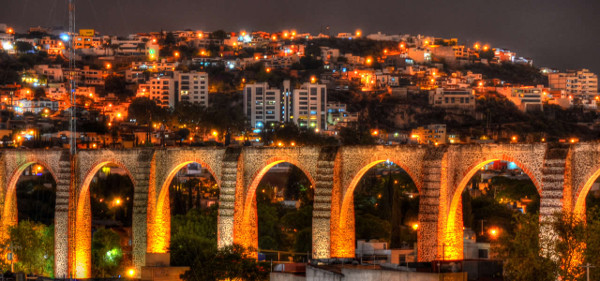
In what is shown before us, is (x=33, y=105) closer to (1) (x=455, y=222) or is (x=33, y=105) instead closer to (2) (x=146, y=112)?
(2) (x=146, y=112)

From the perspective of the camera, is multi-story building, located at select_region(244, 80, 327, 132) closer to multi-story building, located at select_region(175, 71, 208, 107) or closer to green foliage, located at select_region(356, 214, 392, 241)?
multi-story building, located at select_region(175, 71, 208, 107)

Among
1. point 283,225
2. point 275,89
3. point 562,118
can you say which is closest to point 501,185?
point 283,225

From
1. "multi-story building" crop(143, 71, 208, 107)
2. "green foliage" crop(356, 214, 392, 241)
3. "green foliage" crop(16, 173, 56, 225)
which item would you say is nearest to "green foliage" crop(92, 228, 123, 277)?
"green foliage" crop(16, 173, 56, 225)

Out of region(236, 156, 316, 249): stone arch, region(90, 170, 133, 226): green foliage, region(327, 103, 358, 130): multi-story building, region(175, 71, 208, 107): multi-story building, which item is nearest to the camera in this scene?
region(236, 156, 316, 249): stone arch

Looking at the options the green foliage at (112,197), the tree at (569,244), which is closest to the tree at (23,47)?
the green foliage at (112,197)

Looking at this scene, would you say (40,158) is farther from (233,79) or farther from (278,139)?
(233,79)
